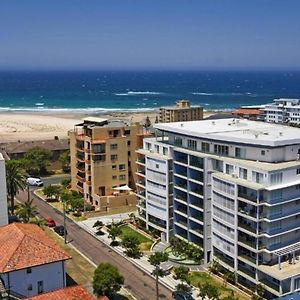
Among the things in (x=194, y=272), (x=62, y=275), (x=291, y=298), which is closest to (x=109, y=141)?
(x=194, y=272)

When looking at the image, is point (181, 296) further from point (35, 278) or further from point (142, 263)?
point (35, 278)

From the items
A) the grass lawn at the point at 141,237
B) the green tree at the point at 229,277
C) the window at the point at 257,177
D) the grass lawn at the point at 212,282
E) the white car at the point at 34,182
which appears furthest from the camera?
the white car at the point at 34,182

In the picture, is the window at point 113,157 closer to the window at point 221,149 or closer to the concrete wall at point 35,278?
the window at point 221,149

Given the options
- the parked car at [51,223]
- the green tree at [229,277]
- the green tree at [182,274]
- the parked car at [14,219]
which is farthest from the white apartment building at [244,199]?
the parked car at [14,219]

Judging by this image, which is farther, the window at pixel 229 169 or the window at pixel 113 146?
the window at pixel 113 146

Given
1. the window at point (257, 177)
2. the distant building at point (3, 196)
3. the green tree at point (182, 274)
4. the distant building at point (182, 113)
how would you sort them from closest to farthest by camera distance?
the window at point (257, 177)
the green tree at point (182, 274)
the distant building at point (3, 196)
the distant building at point (182, 113)
